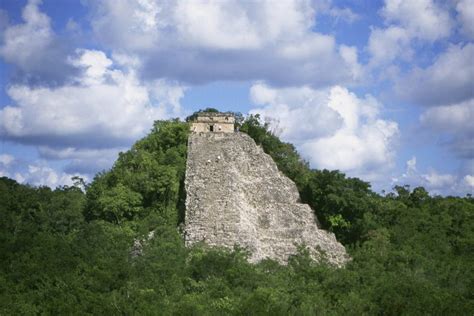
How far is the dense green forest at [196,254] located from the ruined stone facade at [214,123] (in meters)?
0.90

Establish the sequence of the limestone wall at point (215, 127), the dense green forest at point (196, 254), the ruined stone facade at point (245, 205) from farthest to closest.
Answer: the limestone wall at point (215, 127)
the ruined stone facade at point (245, 205)
the dense green forest at point (196, 254)

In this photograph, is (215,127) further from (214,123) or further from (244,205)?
(244,205)

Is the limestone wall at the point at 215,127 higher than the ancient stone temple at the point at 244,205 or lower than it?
higher

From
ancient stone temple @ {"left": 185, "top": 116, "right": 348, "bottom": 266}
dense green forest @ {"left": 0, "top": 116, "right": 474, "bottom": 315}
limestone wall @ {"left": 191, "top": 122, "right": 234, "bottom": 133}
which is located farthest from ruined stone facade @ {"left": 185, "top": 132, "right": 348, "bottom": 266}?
limestone wall @ {"left": 191, "top": 122, "right": 234, "bottom": 133}

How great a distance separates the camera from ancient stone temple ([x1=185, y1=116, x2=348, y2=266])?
30797 mm

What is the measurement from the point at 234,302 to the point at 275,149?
1405cm

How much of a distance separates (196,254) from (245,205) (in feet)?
12.6

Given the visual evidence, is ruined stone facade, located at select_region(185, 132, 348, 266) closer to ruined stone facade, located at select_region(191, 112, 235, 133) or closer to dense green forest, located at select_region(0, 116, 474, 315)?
dense green forest, located at select_region(0, 116, 474, 315)

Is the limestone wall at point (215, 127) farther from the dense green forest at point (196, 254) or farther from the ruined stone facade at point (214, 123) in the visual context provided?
the dense green forest at point (196, 254)

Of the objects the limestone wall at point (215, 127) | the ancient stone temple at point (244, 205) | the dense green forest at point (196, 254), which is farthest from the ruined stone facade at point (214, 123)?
the ancient stone temple at point (244, 205)

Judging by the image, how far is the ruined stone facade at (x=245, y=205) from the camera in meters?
30.8

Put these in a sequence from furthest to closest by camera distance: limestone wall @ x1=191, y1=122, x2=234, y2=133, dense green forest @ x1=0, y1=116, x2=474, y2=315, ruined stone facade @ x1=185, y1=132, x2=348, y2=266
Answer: limestone wall @ x1=191, y1=122, x2=234, y2=133 → ruined stone facade @ x1=185, y1=132, x2=348, y2=266 → dense green forest @ x1=0, y1=116, x2=474, y2=315

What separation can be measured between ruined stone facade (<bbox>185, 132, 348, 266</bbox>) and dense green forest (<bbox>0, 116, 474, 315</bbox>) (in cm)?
87

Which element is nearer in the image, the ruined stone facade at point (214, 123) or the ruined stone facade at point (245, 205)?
the ruined stone facade at point (245, 205)
